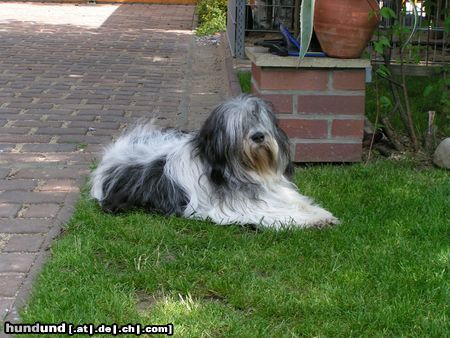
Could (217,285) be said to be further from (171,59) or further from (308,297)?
(171,59)

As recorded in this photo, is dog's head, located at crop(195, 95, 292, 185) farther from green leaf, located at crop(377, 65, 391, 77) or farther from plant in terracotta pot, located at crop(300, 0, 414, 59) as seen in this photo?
green leaf, located at crop(377, 65, 391, 77)

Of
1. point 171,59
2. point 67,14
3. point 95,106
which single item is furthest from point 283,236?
point 67,14

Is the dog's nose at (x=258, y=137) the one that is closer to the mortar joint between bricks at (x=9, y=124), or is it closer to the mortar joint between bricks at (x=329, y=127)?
the mortar joint between bricks at (x=329, y=127)

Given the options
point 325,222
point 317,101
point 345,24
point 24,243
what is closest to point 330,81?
point 317,101

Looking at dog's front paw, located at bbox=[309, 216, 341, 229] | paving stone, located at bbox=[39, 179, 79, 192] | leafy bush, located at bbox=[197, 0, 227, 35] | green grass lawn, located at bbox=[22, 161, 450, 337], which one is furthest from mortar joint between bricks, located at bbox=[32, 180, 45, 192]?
leafy bush, located at bbox=[197, 0, 227, 35]

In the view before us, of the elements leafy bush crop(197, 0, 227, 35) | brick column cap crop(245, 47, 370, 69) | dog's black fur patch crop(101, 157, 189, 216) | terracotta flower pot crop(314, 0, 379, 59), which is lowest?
leafy bush crop(197, 0, 227, 35)

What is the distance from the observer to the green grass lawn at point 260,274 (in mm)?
3225

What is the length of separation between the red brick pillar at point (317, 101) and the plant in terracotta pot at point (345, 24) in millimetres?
96

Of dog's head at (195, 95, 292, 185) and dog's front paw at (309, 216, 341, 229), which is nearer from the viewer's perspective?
dog's head at (195, 95, 292, 185)

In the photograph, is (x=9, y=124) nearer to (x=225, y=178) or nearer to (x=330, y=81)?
(x=330, y=81)

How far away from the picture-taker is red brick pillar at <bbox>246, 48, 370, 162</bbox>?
18.0 feet

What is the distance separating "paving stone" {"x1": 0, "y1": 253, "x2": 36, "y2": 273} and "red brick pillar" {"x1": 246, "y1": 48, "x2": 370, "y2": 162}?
87.9 inches

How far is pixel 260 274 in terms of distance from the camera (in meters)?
3.76

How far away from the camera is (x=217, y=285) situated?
11.6 feet
